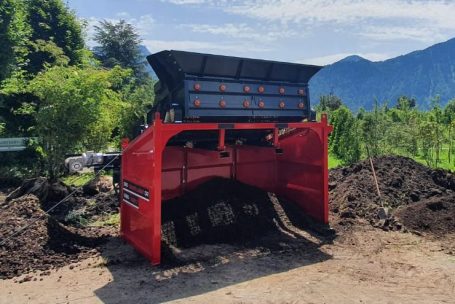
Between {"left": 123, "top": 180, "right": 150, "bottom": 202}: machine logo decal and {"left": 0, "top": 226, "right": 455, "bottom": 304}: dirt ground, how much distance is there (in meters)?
0.98

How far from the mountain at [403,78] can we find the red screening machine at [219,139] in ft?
548

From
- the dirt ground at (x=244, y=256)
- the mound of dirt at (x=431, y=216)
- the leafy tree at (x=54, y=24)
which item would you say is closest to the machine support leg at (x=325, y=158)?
the dirt ground at (x=244, y=256)

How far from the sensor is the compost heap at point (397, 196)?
324 inches

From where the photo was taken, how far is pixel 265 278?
572 cm

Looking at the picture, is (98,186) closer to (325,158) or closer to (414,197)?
(325,158)

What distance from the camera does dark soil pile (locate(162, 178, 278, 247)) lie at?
7.09 meters

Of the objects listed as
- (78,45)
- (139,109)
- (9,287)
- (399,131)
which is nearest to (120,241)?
(9,287)

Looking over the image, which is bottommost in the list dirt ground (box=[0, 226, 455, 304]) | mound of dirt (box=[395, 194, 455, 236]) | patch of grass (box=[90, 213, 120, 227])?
dirt ground (box=[0, 226, 455, 304])

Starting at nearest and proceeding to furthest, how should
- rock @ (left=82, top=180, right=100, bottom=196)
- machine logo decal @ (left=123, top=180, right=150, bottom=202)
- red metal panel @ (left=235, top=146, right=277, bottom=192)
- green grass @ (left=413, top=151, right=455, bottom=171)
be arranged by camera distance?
machine logo decal @ (left=123, top=180, right=150, bottom=202)
red metal panel @ (left=235, top=146, right=277, bottom=192)
rock @ (left=82, top=180, right=100, bottom=196)
green grass @ (left=413, top=151, right=455, bottom=171)

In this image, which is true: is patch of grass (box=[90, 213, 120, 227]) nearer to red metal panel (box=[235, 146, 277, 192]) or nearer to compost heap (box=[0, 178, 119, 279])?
compost heap (box=[0, 178, 119, 279])

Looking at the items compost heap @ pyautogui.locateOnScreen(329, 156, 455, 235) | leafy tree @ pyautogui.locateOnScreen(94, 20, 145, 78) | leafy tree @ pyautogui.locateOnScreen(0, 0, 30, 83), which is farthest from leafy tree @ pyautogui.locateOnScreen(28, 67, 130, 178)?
leafy tree @ pyautogui.locateOnScreen(94, 20, 145, 78)

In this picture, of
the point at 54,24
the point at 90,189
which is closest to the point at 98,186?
the point at 90,189

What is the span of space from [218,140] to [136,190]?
1975 millimetres

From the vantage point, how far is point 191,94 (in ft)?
21.4
